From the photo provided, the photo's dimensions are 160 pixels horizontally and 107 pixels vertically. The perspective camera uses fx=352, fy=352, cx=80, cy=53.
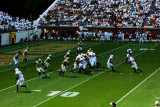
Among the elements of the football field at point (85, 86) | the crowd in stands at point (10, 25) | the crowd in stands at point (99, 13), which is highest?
the crowd in stands at point (99, 13)

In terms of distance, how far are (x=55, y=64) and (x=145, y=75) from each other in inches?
307

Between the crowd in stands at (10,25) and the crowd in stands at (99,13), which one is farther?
the crowd in stands at (99,13)

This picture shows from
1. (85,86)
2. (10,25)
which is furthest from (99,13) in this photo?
(85,86)

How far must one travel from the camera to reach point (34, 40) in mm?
45625

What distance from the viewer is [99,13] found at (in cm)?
4928

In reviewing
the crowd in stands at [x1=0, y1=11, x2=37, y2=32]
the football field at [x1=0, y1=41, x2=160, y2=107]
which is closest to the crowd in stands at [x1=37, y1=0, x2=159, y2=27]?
the crowd in stands at [x1=0, y1=11, x2=37, y2=32]

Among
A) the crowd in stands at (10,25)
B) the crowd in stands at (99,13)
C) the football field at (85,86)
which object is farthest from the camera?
the crowd in stands at (99,13)

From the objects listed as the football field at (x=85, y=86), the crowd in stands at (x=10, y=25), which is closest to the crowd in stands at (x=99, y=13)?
the crowd in stands at (x=10, y=25)

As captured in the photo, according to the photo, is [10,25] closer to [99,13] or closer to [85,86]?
[99,13]

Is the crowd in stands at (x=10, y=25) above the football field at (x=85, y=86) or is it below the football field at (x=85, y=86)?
above

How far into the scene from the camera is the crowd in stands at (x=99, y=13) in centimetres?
4675

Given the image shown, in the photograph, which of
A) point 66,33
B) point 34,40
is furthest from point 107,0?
point 34,40

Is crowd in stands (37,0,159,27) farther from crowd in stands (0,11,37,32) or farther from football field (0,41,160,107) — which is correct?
football field (0,41,160,107)

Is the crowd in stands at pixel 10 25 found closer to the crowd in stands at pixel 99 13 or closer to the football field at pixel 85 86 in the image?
the crowd in stands at pixel 99 13
